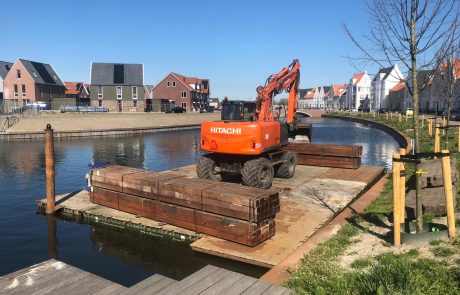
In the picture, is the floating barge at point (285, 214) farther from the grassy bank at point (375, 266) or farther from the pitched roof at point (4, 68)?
the pitched roof at point (4, 68)

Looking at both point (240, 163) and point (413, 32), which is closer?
point (413, 32)

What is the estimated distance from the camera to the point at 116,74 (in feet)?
246

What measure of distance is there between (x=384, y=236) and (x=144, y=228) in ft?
19.2

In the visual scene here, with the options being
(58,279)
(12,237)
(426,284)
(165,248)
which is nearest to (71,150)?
(12,237)

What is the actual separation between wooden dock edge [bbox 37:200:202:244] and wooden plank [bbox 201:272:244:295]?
14.3ft

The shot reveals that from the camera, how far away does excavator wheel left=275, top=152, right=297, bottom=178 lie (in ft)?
48.8

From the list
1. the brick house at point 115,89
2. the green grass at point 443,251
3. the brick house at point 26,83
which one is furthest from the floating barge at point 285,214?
the brick house at point 26,83

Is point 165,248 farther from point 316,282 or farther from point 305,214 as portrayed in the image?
point 316,282

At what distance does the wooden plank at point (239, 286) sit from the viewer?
437 cm

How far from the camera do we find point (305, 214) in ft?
33.8

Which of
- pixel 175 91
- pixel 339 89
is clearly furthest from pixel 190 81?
pixel 339 89

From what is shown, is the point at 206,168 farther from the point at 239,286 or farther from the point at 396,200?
the point at 239,286

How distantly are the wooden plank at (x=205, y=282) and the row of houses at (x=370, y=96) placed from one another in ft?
168

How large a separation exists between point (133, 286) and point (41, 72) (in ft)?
261
